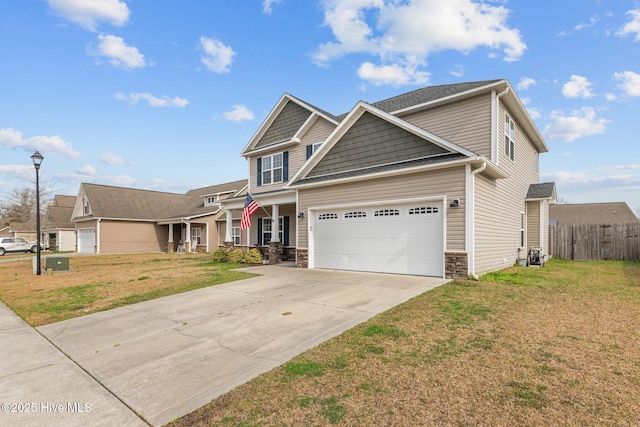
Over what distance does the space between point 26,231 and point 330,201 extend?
51.8 metres

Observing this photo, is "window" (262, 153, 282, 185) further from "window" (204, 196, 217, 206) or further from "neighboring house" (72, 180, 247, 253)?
"window" (204, 196, 217, 206)

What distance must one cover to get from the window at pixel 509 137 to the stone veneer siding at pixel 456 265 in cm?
560

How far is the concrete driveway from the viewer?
12.6ft

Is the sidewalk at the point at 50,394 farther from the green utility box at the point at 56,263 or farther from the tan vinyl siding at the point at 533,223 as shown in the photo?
the tan vinyl siding at the point at 533,223

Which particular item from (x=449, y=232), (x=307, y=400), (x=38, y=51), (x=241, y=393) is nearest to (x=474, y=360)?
(x=307, y=400)

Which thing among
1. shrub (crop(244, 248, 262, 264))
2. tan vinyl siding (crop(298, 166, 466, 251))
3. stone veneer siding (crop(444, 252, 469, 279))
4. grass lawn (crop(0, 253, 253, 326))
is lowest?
grass lawn (crop(0, 253, 253, 326))

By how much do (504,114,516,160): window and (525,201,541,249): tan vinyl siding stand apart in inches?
153

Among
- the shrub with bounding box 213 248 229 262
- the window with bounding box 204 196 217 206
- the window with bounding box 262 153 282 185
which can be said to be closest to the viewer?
the shrub with bounding box 213 248 229 262

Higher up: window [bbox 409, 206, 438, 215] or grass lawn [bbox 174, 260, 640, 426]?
window [bbox 409, 206, 438, 215]

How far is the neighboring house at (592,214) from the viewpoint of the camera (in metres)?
32.2

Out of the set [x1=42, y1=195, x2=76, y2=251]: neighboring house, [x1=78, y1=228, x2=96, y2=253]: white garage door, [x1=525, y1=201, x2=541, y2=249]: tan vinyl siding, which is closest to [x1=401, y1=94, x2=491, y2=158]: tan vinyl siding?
[x1=525, y1=201, x2=541, y2=249]: tan vinyl siding

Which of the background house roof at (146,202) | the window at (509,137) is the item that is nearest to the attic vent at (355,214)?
the window at (509,137)

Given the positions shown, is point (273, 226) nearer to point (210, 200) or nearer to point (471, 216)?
point (471, 216)

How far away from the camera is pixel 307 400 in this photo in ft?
10.8
